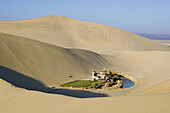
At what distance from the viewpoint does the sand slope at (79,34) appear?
48.6 meters

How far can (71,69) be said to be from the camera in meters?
21.3

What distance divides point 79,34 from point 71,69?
3654 centimetres

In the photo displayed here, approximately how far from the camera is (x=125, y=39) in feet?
181

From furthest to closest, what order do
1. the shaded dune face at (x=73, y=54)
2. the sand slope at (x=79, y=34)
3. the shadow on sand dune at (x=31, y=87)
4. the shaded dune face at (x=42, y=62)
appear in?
the sand slope at (x=79, y=34) < the shaded dune face at (x=73, y=54) < the shaded dune face at (x=42, y=62) < the shadow on sand dune at (x=31, y=87)

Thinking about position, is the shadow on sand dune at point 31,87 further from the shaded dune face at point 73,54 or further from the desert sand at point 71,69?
the shaded dune face at point 73,54

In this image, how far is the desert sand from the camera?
19.8ft

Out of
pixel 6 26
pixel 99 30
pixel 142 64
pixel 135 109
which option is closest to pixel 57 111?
pixel 135 109

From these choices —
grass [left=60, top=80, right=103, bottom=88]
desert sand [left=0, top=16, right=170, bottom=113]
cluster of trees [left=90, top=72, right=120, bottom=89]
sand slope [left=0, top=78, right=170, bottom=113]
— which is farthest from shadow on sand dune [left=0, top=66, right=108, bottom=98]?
cluster of trees [left=90, top=72, right=120, bottom=89]

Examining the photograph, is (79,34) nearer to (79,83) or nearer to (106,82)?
(106,82)

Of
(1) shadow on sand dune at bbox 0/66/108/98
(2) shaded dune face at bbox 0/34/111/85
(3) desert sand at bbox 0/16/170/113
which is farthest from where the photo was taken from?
(2) shaded dune face at bbox 0/34/111/85

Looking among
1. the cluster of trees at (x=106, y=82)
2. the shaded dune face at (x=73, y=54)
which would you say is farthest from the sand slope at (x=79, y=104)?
the cluster of trees at (x=106, y=82)

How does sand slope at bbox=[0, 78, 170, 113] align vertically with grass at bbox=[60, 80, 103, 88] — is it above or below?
above

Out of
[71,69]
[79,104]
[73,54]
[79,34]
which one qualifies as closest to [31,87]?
[79,104]

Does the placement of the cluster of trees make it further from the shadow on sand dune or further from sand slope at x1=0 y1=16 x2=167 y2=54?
sand slope at x1=0 y1=16 x2=167 y2=54
